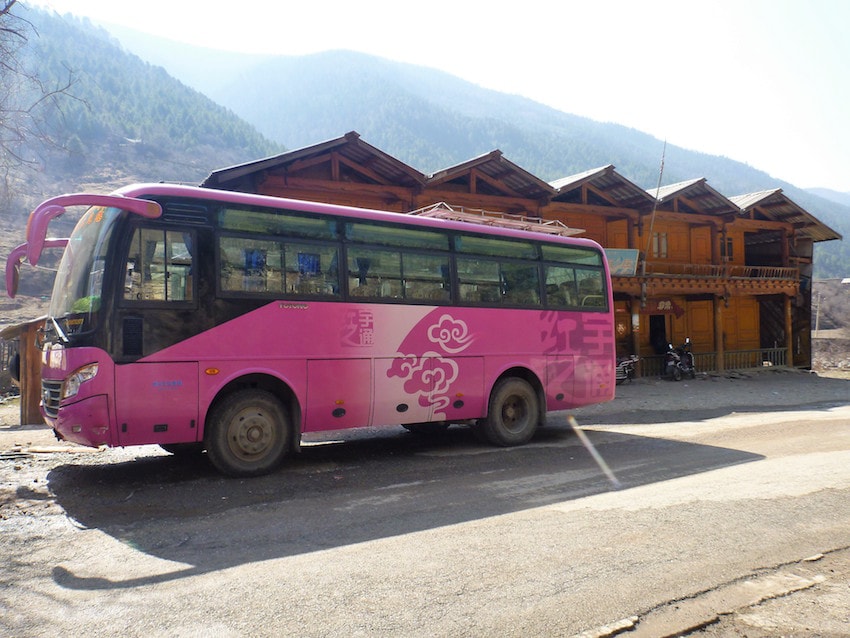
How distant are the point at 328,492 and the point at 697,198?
23.2 meters

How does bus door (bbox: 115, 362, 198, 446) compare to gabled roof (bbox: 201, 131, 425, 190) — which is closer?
bus door (bbox: 115, 362, 198, 446)

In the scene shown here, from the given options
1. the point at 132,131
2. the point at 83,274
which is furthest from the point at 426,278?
the point at 132,131

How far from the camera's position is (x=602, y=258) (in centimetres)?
1128

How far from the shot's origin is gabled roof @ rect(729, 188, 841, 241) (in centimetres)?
2666

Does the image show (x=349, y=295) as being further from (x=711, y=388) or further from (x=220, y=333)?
(x=711, y=388)

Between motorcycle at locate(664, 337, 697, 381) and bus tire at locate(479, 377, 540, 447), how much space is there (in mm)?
14294

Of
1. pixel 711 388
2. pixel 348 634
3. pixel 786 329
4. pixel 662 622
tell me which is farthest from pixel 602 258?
pixel 786 329

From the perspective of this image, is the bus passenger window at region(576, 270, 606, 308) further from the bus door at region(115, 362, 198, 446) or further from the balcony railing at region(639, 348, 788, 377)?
the balcony railing at region(639, 348, 788, 377)

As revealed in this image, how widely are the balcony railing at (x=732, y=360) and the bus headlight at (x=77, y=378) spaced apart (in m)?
20.7

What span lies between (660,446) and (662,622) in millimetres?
6179

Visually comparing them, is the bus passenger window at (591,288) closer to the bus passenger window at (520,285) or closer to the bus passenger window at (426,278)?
the bus passenger window at (520,285)

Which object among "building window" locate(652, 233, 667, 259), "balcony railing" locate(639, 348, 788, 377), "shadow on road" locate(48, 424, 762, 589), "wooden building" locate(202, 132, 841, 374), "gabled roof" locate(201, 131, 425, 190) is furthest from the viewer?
"building window" locate(652, 233, 667, 259)

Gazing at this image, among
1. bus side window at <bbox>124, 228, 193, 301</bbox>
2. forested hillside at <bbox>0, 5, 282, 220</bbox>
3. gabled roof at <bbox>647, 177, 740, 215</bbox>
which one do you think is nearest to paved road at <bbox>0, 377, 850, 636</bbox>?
bus side window at <bbox>124, 228, 193, 301</bbox>

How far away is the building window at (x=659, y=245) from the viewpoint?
2584 centimetres
